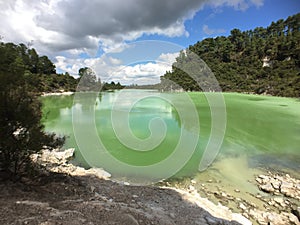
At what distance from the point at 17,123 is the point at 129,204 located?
274cm

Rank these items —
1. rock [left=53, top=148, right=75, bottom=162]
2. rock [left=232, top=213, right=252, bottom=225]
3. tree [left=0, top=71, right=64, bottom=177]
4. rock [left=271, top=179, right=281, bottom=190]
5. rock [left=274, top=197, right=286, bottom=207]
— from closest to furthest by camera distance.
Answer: tree [left=0, top=71, right=64, bottom=177]
rock [left=232, top=213, right=252, bottom=225]
rock [left=274, top=197, right=286, bottom=207]
rock [left=271, top=179, right=281, bottom=190]
rock [left=53, top=148, right=75, bottom=162]

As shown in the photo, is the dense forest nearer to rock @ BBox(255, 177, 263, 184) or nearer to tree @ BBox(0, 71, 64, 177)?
rock @ BBox(255, 177, 263, 184)

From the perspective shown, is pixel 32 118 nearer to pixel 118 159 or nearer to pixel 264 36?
pixel 118 159

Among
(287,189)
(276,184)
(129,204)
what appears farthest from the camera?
(276,184)

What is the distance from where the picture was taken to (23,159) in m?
4.11

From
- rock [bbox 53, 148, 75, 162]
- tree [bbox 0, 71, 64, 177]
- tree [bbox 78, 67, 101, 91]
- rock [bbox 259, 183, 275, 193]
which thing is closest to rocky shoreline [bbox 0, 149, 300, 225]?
rock [bbox 259, 183, 275, 193]

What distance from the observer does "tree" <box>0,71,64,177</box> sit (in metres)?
3.62

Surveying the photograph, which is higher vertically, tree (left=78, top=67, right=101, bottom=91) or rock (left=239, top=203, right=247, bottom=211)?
tree (left=78, top=67, right=101, bottom=91)

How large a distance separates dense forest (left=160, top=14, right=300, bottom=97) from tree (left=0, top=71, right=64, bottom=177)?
125ft

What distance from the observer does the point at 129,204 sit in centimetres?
403

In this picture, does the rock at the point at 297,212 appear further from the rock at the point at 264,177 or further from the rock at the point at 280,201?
the rock at the point at 264,177

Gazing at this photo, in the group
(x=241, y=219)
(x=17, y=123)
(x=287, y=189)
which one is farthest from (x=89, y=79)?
(x=241, y=219)

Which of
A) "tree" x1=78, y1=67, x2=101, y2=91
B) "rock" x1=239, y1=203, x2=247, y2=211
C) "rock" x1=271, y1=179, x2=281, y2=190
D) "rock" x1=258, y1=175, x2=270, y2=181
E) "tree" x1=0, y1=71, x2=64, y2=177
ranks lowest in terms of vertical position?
"rock" x1=239, y1=203, x2=247, y2=211

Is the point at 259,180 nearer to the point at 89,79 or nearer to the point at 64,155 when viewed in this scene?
the point at 64,155
